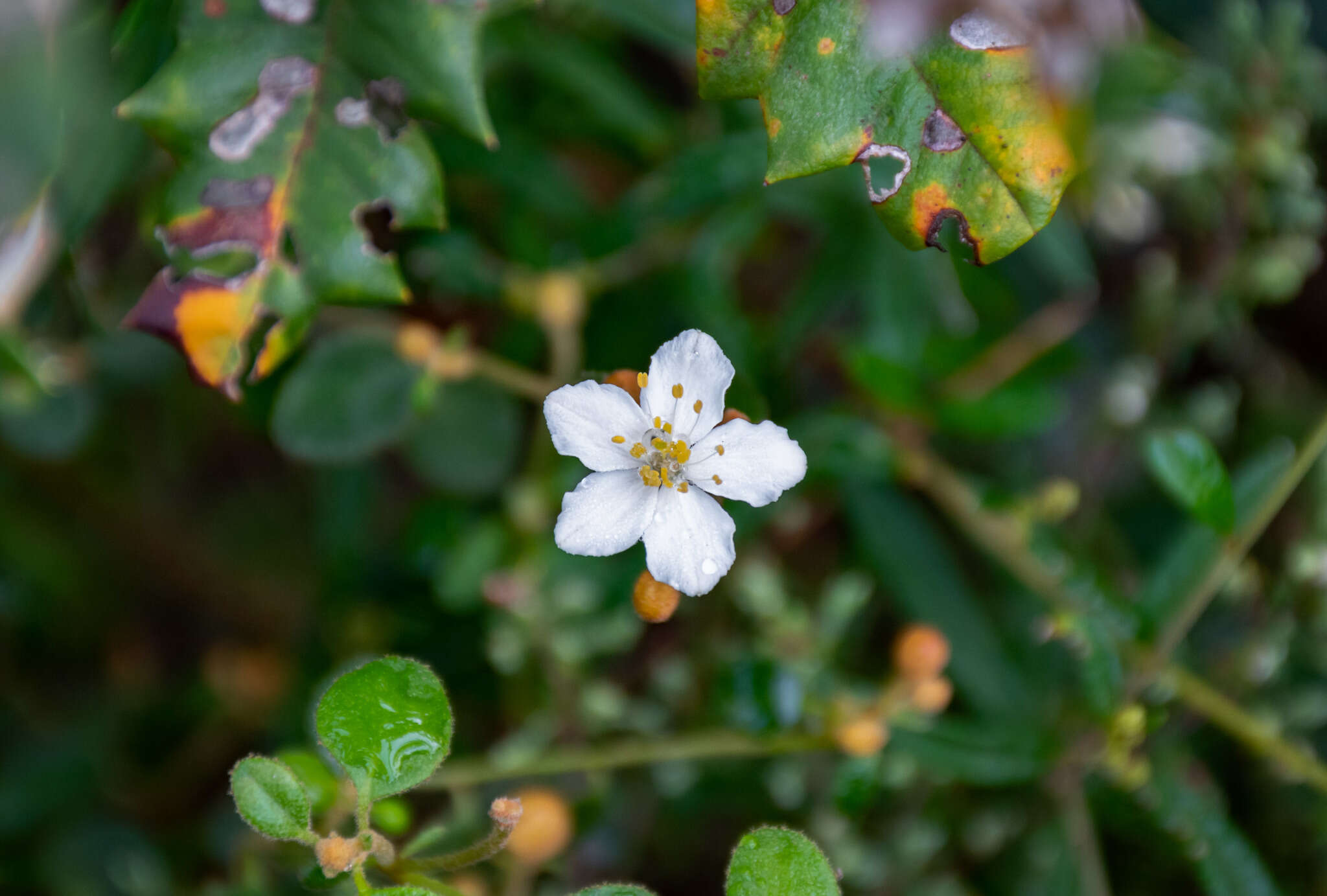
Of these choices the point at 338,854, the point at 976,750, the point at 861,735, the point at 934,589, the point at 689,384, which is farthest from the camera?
the point at 934,589

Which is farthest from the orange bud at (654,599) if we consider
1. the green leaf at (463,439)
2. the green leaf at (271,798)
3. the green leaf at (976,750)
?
the green leaf at (463,439)

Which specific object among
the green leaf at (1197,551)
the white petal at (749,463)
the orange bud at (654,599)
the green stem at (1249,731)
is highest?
the white petal at (749,463)

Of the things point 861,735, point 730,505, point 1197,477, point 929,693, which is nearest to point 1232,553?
point 1197,477

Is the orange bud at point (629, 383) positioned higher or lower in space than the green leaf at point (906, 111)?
lower

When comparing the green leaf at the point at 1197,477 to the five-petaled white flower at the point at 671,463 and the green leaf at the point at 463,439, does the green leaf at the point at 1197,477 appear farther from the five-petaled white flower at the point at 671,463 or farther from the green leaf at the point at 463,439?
the green leaf at the point at 463,439

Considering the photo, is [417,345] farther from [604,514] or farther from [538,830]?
[538,830]

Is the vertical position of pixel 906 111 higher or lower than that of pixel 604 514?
higher

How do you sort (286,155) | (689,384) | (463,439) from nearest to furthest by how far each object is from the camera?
(689,384), (286,155), (463,439)
